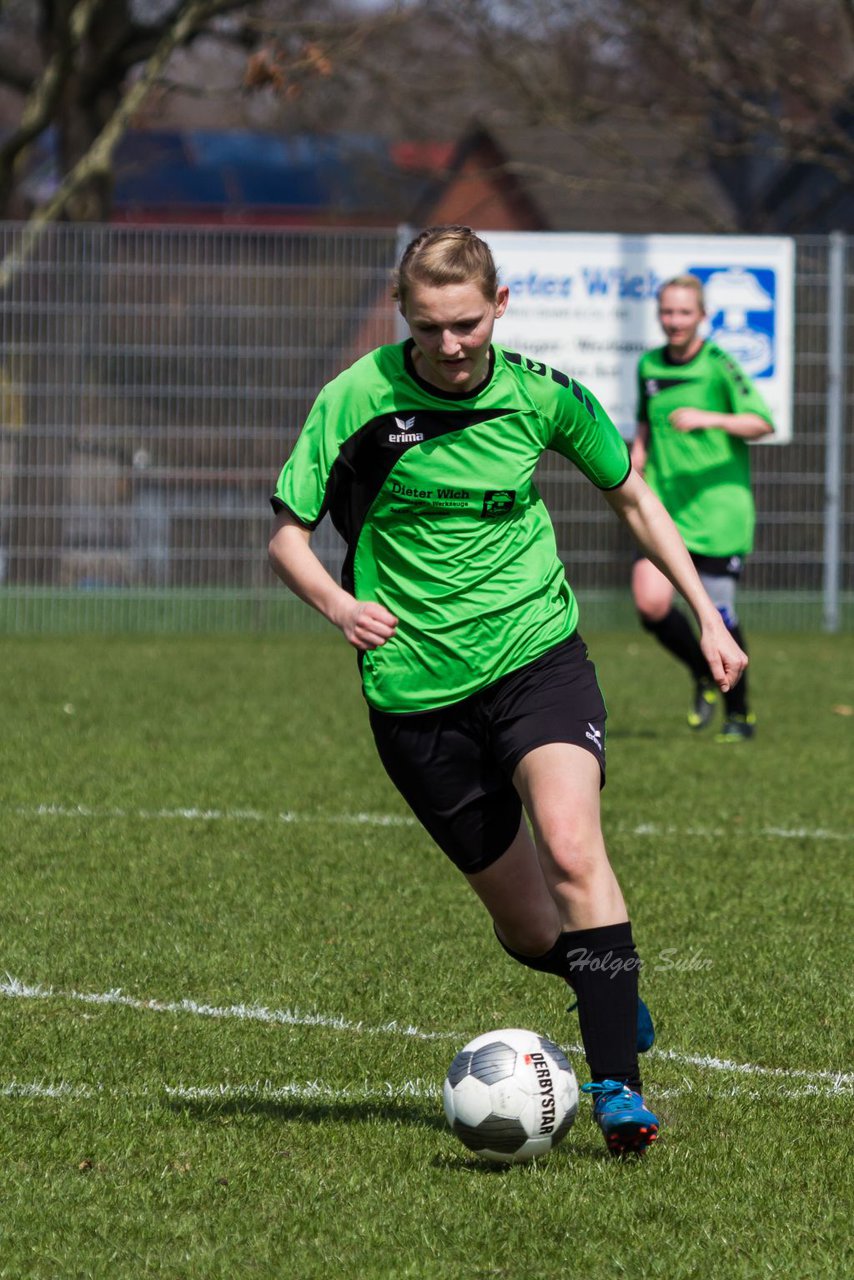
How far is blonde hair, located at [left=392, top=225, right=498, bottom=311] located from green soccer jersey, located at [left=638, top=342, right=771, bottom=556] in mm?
6102

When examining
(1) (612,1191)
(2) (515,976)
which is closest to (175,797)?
(2) (515,976)

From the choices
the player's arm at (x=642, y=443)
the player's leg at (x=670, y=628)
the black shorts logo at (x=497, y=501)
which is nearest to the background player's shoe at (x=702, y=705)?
the player's leg at (x=670, y=628)

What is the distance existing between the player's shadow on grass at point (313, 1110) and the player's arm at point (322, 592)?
102cm

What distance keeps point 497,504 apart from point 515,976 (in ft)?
5.25

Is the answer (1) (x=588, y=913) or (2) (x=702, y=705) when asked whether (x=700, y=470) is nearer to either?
(2) (x=702, y=705)

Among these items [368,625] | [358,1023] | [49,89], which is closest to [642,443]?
[358,1023]

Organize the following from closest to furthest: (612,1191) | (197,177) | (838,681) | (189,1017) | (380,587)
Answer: (612,1191)
(380,587)
(189,1017)
(838,681)
(197,177)

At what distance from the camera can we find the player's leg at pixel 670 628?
9875 mm

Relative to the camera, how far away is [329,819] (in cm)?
752

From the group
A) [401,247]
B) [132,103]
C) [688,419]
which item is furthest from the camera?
[132,103]

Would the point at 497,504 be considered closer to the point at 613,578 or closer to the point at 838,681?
the point at 838,681

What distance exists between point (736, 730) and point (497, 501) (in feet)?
19.7

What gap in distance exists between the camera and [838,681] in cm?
1288

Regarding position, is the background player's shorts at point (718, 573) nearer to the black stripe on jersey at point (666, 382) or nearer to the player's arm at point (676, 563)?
the black stripe on jersey at point (666, 382)
